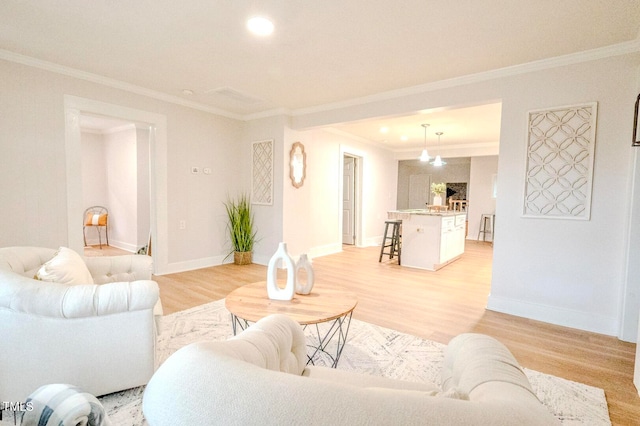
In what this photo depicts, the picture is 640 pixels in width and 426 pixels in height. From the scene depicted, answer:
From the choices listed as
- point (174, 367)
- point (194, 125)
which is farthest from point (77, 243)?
point (174, 367)

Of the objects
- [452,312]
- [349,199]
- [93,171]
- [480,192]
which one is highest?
[93,171]

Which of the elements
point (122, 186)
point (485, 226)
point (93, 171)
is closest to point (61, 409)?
point (122, 186)

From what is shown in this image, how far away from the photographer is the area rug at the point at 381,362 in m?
1.66

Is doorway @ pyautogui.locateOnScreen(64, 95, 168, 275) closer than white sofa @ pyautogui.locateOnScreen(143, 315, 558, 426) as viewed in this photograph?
No

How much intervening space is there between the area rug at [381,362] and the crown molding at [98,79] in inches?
113

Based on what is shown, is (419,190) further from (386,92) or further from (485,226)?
(386,92)

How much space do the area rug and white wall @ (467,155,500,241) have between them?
22.8 feet

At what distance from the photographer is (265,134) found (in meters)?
5.00

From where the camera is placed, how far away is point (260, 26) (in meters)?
2.37

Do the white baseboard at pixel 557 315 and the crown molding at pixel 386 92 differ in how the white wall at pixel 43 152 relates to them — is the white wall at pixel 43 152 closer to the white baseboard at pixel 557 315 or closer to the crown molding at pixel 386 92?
the crown molding at pixel 386 92

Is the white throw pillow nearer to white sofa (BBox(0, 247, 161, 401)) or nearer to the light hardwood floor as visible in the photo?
white sofa (BBox(0, 247, 161, 401))

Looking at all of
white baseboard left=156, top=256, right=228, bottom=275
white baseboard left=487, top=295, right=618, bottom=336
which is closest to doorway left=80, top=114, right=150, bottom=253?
white baseboard left=156, top=256, right=228, bottom=275

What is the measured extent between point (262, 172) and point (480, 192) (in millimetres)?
6333

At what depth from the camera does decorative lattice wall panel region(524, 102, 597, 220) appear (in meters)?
2.75
